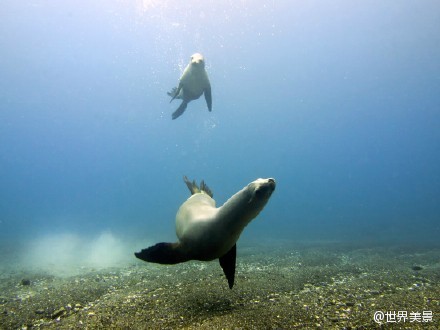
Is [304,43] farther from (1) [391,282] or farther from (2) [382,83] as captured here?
(1) [391,282]

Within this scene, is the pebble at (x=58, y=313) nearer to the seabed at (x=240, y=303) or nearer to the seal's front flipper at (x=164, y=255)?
the seabed at (x=240, y=303)

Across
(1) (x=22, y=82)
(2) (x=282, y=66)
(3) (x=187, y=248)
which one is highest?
(1) (x=22, y=82)

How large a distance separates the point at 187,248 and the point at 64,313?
231cm

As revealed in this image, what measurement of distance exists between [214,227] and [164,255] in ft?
2.77

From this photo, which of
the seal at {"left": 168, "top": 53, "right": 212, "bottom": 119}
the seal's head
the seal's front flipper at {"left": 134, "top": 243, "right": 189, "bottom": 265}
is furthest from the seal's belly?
the seal's front flipper at {"left": 134, "top": 243, "right": 189, "bottom": 265}

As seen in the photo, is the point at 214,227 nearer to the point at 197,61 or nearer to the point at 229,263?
the point at 229,263

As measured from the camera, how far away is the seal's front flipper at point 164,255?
3566mm

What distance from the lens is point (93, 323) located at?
3439 mm

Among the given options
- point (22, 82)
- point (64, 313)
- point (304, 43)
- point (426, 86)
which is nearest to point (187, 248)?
point (64, 313)

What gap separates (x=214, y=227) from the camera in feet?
10.7

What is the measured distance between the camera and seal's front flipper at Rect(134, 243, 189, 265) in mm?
3566

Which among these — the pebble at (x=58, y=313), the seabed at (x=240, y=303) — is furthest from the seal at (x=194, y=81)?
the pebble at (x=58, y=313)

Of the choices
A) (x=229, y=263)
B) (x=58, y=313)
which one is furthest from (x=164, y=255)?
(x=58, y=313)

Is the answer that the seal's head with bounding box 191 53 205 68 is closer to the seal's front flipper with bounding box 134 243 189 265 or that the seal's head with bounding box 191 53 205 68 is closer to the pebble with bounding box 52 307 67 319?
the seal's front flipper with bounding box 134 243 189 265
